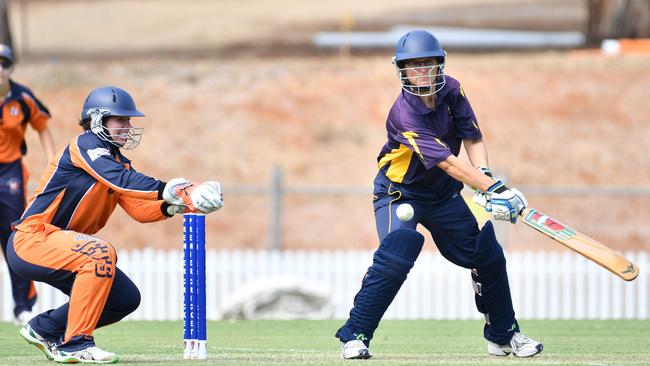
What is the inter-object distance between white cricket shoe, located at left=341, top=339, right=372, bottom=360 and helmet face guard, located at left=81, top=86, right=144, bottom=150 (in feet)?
5.61

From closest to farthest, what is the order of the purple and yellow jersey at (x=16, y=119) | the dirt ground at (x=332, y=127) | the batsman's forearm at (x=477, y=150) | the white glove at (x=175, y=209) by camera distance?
the white glove at (x=175, y=209) → the batsman's forearm at (x=477, y=150) → the purple and yellow jersey at (x=16, y=119) → the dirt ground at (x=332, y=127)

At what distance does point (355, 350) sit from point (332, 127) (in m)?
19.6

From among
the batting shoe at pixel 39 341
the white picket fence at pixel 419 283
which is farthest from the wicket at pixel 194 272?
the white picket fence at pixel 419 283

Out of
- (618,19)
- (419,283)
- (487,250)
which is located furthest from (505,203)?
(618,19)

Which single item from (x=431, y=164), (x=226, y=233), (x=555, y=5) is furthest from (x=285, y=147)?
(x=555, y=5)

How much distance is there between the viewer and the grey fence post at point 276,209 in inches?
676

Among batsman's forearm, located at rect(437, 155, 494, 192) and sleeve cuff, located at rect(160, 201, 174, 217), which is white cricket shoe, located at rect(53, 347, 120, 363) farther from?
batsman's forearm, located at rect(437, 155, 494, 192)

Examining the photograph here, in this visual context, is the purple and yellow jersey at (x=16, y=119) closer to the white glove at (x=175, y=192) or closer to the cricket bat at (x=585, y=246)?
the white glove at (x=175, y=192)

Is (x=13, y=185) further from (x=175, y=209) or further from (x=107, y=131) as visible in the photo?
(x=175, y=209)

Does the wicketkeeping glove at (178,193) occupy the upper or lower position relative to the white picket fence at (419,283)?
upper

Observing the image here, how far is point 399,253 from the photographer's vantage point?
24.6ft

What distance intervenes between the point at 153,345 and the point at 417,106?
9.35ft

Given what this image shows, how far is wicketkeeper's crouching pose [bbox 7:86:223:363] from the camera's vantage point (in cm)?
716

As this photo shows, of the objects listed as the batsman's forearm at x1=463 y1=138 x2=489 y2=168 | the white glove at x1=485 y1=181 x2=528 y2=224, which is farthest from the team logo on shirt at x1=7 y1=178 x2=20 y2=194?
the white glove at x1=485 y1=181 x2=528 y2=224
